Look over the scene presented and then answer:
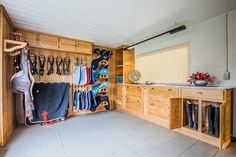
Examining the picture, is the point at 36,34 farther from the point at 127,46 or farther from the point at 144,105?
the point at 144,105

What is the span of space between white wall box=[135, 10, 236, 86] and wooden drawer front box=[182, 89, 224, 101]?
477 millimetres

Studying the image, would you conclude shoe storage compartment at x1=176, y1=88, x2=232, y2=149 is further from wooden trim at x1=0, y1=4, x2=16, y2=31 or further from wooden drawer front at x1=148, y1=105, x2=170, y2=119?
wooden trim at x1=0, y1=4, x2=16, y2=31

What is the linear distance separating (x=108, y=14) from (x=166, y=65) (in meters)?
2.00

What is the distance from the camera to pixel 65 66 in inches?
149

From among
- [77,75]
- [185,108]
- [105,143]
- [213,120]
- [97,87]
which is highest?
[77,75]

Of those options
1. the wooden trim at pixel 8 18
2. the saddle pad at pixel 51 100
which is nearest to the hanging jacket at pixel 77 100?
the saddle pad at pixel 51 100

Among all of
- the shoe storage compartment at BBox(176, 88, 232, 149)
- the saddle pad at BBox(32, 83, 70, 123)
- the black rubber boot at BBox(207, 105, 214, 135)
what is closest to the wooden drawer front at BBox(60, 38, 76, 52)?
the saddle pad at BBox(32, 83, 70, 123)

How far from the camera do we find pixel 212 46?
2520mm

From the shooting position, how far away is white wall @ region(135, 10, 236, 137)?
7.50 ft

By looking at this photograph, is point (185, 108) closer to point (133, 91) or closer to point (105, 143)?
point (133, 91)

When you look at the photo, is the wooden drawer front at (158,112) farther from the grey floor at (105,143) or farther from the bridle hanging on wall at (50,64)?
the bridle hanging on wall at (50,64)

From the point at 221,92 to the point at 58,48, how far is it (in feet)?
12.6

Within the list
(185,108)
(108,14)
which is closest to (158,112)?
(185,108)

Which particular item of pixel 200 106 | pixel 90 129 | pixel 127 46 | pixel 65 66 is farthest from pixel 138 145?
pixel 127 46
